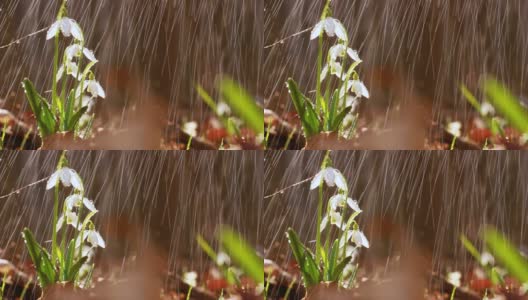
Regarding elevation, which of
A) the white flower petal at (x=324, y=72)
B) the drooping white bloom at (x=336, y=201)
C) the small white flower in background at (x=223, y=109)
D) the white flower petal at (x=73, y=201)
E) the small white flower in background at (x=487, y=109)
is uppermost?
the white flower petal at (x=324, y=72)

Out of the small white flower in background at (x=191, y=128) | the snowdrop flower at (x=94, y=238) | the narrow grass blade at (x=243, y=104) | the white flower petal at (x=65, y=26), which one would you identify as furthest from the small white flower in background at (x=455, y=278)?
the white flower petal at (x=65, y=26)

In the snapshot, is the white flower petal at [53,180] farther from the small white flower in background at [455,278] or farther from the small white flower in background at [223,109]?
the small white flower in background at [455,278]

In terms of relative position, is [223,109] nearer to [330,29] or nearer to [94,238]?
[330,29]

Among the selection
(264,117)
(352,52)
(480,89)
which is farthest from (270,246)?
(480,89)

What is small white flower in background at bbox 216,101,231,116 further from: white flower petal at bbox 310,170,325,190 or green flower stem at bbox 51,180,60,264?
green flower stem at bbox 51,180,60,264

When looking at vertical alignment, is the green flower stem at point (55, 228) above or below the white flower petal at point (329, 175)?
below

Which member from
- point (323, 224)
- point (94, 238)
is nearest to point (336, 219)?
point (323, 224)

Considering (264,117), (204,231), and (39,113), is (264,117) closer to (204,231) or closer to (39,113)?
(204,231)

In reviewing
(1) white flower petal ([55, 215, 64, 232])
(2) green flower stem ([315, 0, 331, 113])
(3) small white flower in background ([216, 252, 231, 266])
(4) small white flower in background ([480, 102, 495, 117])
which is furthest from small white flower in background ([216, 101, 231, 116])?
(4) small white flower in background ([480, 102, 495, 117])
